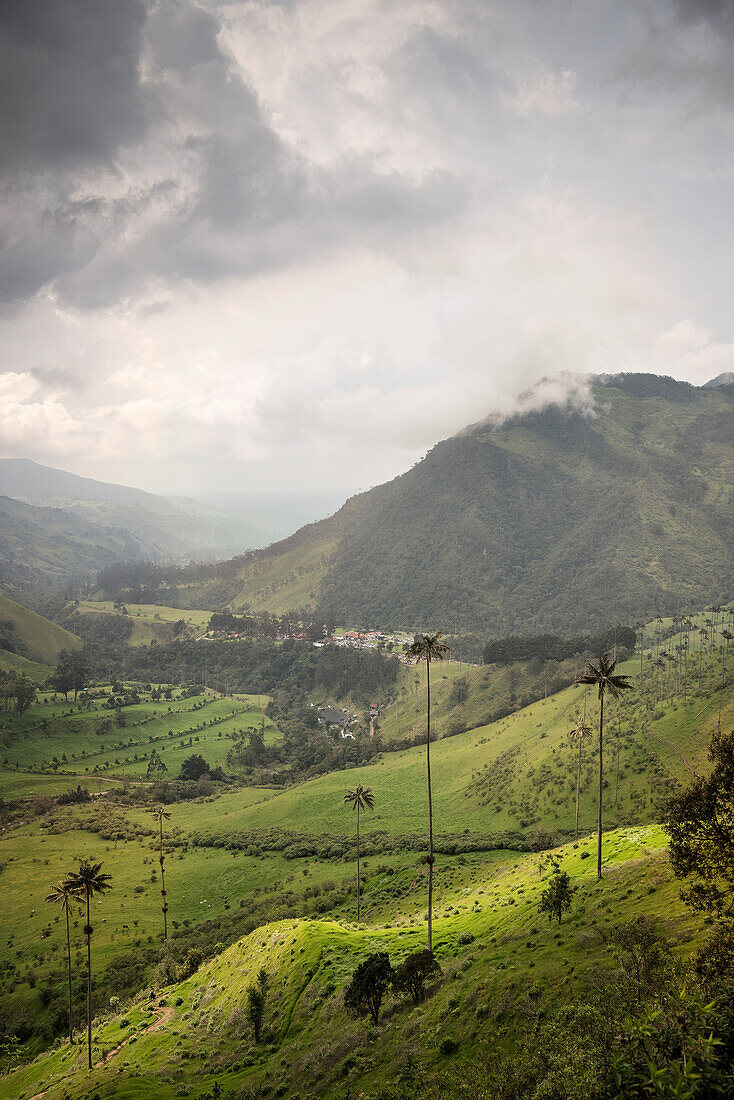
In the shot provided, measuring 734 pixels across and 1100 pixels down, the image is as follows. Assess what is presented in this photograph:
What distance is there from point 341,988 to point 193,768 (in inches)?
4582

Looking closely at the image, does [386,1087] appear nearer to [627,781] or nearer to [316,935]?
[316,935]

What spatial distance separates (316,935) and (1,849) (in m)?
75.8

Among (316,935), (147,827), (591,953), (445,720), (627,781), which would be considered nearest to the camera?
(591,953)

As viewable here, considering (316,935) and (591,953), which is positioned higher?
(591,953)

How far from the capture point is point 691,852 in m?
19.4

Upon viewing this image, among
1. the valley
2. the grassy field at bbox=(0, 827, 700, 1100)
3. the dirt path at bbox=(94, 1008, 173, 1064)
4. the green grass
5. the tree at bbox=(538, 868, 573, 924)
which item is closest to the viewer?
the valley

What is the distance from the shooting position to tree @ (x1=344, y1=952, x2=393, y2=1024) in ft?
82.6

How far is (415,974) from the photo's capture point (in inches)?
1019

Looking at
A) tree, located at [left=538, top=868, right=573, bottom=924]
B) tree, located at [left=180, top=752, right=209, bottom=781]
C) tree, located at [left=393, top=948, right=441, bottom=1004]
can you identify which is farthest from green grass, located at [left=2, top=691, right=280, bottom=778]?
tree, located at [left=538, top=868, right=573, bottom=924]

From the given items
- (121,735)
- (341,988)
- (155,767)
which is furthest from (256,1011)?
(121,735)

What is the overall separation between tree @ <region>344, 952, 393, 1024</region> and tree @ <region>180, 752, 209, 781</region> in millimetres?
120055

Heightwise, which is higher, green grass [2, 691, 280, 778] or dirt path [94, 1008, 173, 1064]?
dirt path [94, 1008, 173, 1064]

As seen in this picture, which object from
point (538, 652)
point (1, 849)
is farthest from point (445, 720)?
point (1, 849)

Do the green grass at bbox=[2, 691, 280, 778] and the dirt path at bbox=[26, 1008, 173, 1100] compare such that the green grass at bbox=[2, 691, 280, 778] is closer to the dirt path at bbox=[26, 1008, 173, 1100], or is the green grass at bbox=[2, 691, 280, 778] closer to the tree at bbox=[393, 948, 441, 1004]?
the dirt path at bbox=[26, 1008, 173, 1100]
